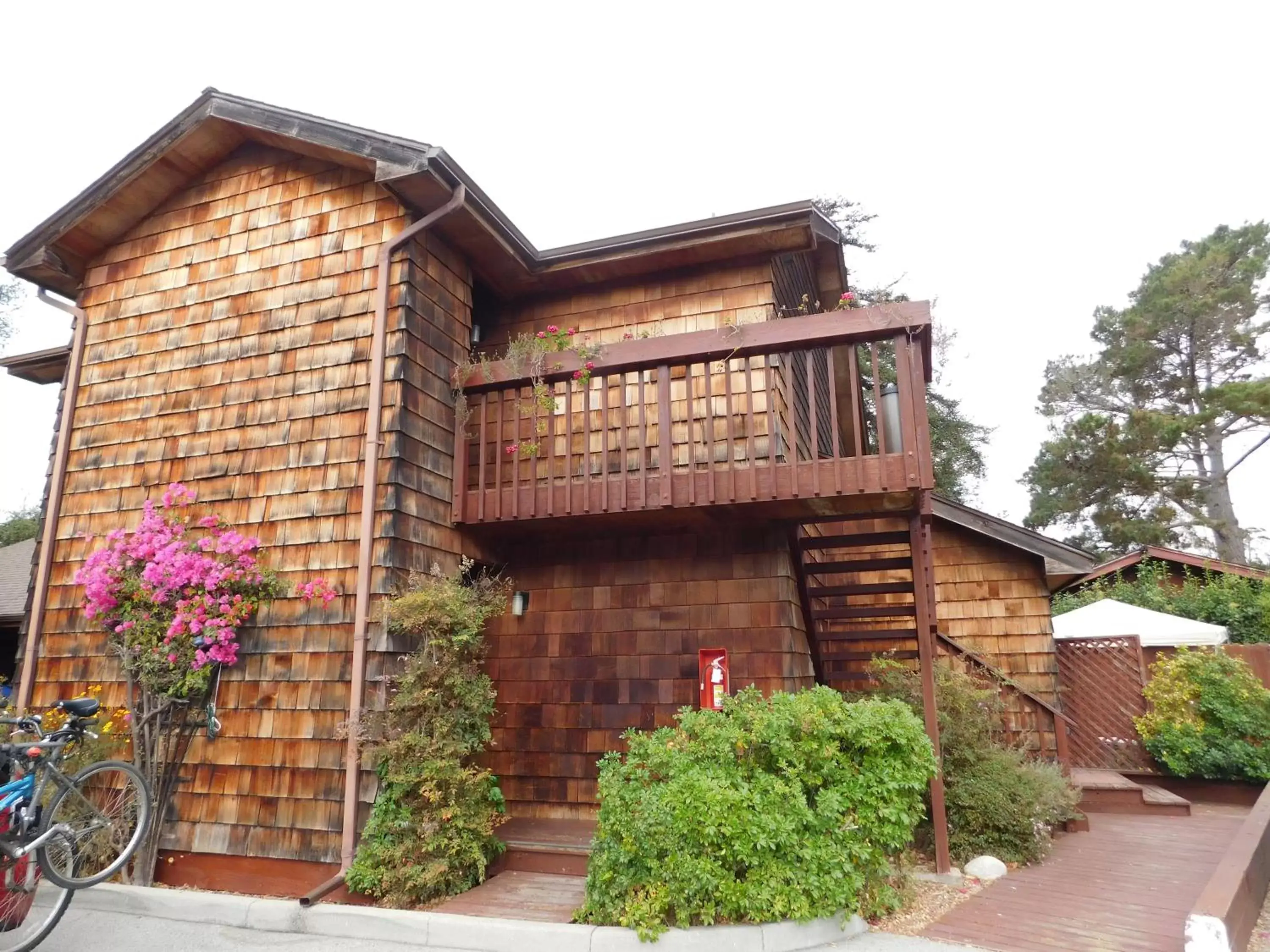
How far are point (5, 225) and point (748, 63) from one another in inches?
1096

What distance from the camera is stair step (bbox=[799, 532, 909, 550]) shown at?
5.99 meters

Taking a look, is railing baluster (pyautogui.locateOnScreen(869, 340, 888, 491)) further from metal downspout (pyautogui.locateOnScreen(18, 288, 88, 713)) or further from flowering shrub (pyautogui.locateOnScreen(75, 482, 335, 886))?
metal downspout (pyautogui.locateOnScreen(18, 288, 88, 713))

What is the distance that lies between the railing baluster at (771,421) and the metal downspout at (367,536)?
2.68 metres

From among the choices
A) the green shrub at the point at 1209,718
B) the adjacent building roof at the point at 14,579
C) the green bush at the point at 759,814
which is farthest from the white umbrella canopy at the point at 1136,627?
the adjacent building roof at the point at 14,579

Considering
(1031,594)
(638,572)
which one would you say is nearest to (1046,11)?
(1031,594)

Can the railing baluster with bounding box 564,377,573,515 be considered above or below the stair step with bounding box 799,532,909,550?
above

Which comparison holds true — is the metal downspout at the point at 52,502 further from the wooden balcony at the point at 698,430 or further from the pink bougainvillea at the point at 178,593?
the wooden balcony at the point at 698,430

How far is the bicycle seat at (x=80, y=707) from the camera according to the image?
3676mm

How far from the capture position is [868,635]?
6.54 meters

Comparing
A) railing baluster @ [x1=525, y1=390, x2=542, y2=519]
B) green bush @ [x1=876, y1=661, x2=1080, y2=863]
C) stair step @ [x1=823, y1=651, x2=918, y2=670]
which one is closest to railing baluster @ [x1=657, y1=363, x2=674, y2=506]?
railing baluster @ [x1=525, y1=390, x2=542, y2=519]

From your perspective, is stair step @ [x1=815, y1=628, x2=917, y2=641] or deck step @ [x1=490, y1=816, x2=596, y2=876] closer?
deck step @ [x1=490, y1=816, x2=596, y2=876]

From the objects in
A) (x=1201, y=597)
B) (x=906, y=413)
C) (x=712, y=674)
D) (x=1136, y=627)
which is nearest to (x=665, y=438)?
(x=906, y=413)

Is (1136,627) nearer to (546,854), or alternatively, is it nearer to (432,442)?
(546,854)

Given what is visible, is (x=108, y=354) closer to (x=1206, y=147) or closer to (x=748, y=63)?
(x=748, y=63)
